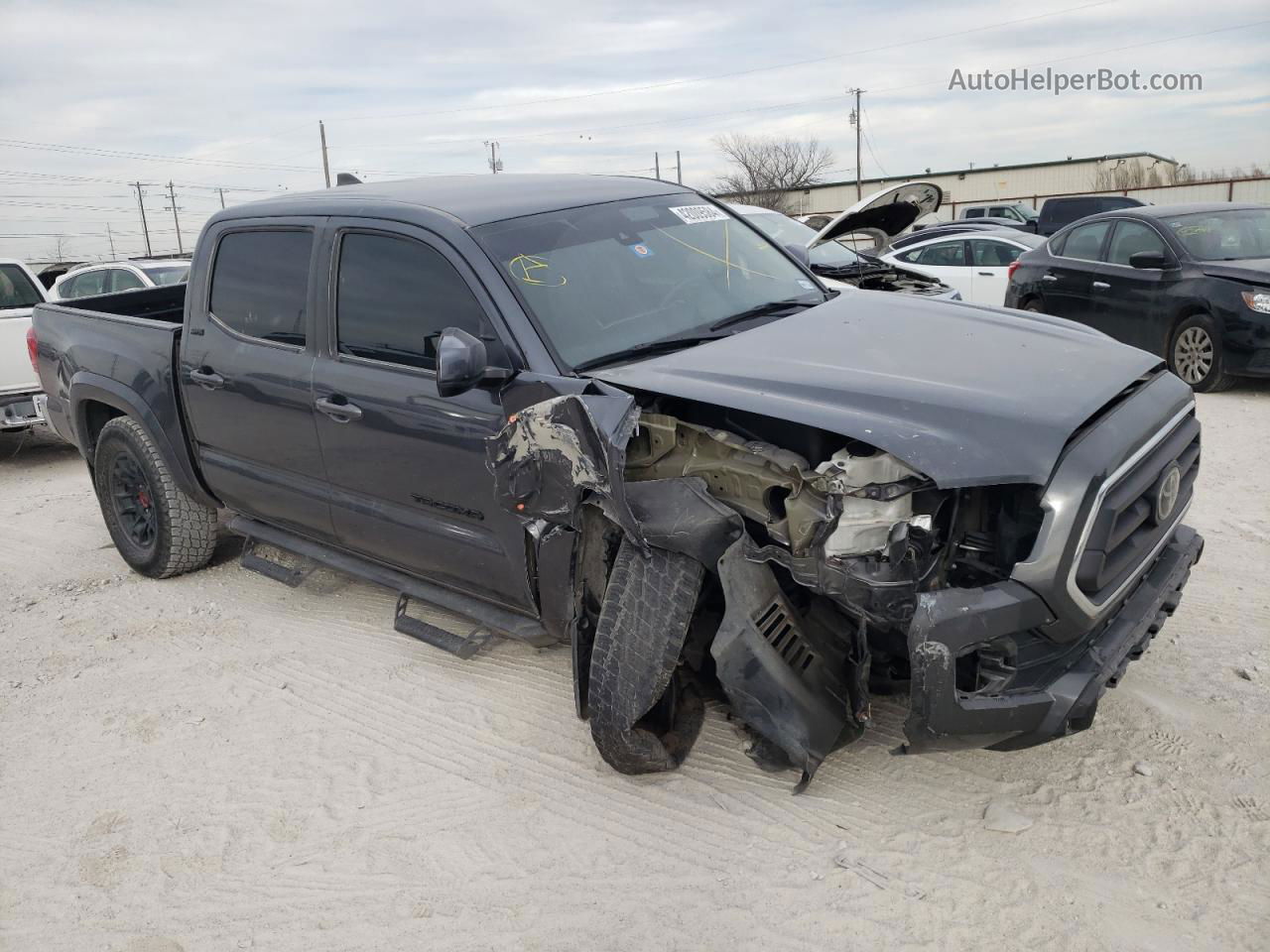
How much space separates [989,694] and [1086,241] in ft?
26.9

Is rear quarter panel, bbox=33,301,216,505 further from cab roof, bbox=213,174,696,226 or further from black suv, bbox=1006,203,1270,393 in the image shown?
black suv, bbox=1006,203,1270,393

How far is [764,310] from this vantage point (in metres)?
4.07

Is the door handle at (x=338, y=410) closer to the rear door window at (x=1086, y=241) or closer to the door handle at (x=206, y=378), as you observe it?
the door handle at (x=206, y=378)

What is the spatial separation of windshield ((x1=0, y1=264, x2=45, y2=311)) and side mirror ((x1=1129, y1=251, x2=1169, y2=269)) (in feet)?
31.5

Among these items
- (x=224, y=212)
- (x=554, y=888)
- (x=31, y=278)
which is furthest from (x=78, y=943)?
(x=31, y=278)

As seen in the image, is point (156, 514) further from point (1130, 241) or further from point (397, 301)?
point (1130, 241)

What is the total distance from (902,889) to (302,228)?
3459 mm

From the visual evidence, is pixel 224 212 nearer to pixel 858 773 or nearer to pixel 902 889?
pixel 858 773

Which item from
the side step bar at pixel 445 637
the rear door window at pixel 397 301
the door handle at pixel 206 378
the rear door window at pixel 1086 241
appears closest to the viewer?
the rear door window at pixel 397 301

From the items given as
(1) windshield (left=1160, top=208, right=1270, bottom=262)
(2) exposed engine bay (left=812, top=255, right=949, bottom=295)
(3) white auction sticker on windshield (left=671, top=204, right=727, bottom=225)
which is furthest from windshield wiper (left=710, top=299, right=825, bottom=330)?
(1) windshield (left=1160, top=208, right=1270, bottom=262)

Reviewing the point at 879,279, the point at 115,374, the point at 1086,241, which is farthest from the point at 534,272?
the point at 1086,241

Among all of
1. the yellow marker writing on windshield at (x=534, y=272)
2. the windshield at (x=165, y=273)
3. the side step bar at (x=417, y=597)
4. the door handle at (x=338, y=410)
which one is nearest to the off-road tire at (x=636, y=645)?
the side step bar at (x=417, y=597)

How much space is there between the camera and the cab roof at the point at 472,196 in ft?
13.1

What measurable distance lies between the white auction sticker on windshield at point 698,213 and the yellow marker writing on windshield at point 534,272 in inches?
34.3
